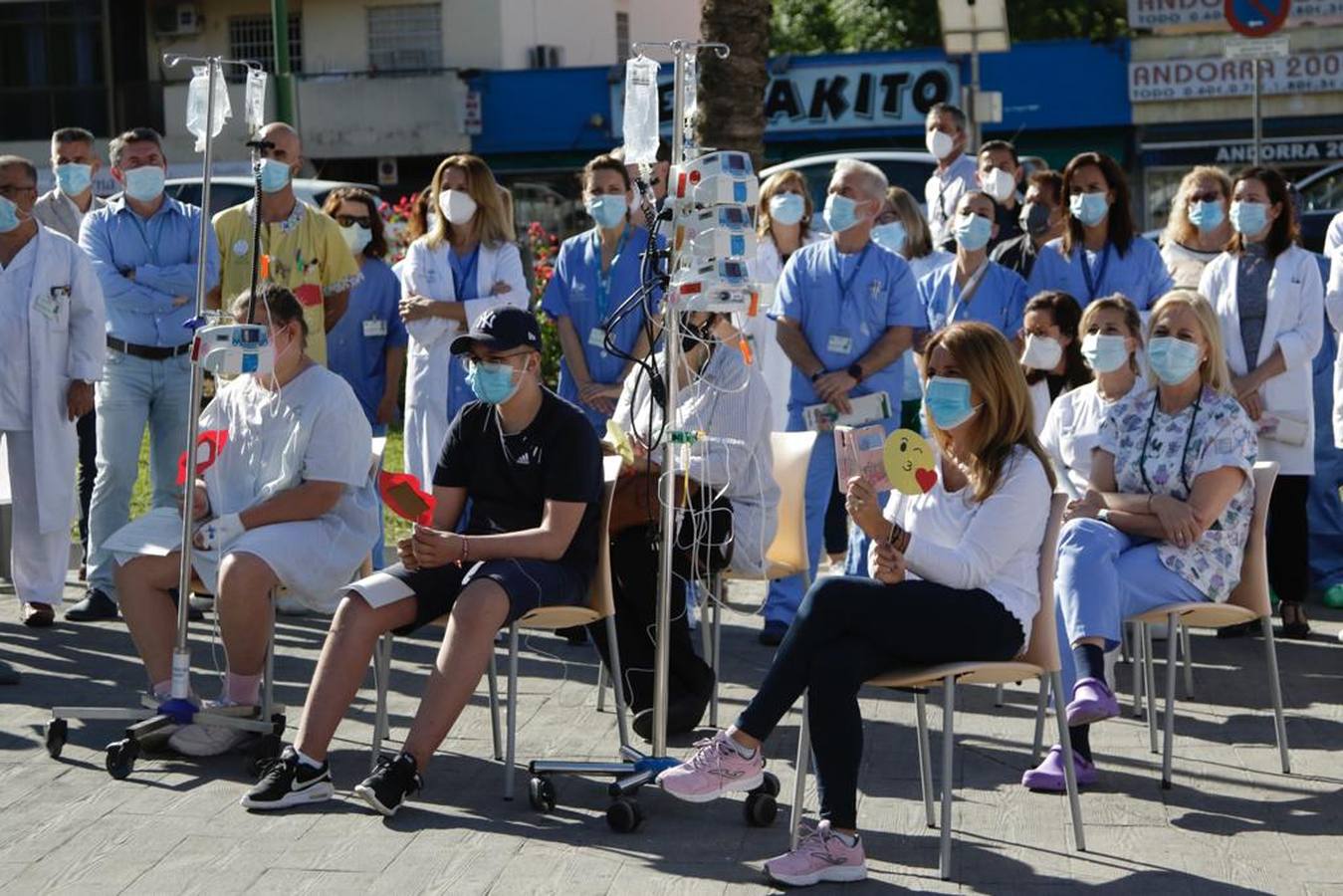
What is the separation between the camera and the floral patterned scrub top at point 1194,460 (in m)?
6.62

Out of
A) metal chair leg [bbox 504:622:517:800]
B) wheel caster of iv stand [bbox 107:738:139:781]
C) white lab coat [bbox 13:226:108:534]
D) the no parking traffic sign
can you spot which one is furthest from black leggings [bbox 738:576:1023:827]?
the no parking traffic sign

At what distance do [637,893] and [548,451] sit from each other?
163cm

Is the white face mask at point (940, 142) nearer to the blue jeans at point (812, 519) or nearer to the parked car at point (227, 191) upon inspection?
the blue jeans at point (812, 519)

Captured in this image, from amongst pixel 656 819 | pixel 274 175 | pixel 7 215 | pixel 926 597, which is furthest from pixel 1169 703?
pixel 7 215

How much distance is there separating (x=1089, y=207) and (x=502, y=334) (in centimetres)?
361

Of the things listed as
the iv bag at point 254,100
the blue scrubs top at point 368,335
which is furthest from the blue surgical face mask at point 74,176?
the iv bag at point 254,100

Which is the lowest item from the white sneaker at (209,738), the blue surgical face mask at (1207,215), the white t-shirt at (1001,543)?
the white sneaker at (209,738)

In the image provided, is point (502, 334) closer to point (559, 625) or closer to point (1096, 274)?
point (559, 625)

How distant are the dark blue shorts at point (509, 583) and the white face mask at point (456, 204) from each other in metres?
3.08

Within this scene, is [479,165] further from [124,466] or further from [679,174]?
[679,174]

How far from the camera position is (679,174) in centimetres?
605

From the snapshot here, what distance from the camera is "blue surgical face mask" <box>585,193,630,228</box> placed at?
9047mm

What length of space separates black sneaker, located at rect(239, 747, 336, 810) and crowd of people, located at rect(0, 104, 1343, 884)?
1 cm

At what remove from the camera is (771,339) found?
10.3m
